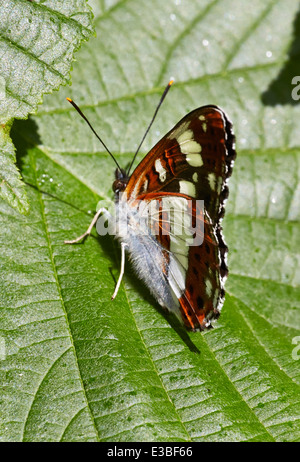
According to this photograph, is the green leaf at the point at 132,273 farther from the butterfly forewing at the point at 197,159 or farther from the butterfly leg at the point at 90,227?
the butterfly forewing at the point at 197,159

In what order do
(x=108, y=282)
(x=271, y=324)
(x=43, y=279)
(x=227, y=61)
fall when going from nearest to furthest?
(x=43, y=279)
(x=108, y=282)
(x=271, y=324)
(x=227, y=61)

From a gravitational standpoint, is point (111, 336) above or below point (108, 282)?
below

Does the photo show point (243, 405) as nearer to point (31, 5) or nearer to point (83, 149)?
point (83, 149)

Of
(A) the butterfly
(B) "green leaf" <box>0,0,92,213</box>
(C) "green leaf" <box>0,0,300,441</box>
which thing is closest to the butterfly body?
(A) the butterfly

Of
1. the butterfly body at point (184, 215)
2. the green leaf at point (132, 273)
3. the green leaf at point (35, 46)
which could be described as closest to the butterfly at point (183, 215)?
the butterfly body at point (184, 215)

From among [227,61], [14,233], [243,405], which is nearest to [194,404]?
[243,405]

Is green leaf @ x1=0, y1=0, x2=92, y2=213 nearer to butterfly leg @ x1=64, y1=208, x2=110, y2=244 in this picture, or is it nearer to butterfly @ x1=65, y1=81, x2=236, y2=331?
butterfly @ x1=65, y1=81, x2=236, y2=331

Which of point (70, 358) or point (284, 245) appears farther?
point (284, 245)
